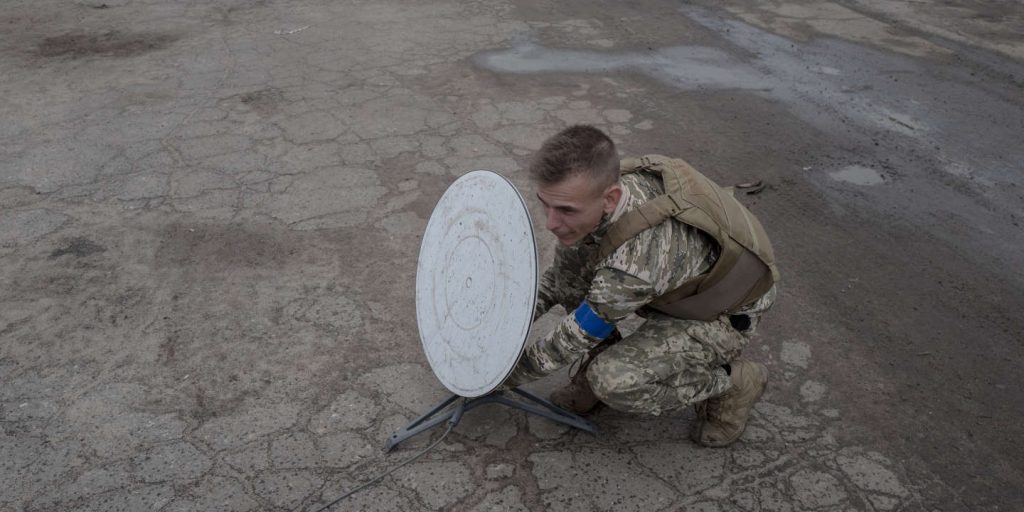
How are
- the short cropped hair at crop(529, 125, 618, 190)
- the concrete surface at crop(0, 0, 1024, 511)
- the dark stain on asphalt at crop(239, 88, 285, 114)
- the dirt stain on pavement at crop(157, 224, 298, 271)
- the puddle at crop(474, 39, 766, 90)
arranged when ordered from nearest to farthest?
the short cropped hair at crop(529, 125, 618, 190)
the concrete surface at crop(0, 0, 1024, 511)
the dirt stain on pavement at crop(157, 224, 298, 271)
the dark stain on asphalt at crop(239, 88, 285, 114)
the puddle at crop(474, 39, 766, 90)

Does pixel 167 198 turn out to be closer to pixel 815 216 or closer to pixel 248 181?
pixel 248 181

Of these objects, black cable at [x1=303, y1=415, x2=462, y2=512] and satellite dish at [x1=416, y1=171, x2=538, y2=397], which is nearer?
satellite dish at [x1=416, y1=171, x2=538, y2=397]

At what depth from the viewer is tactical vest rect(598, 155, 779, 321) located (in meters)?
2.22

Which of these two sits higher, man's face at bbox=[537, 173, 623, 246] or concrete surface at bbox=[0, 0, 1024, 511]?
man's face at bbox=[537, 173, 623, 246]

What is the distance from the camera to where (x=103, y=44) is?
6254 millimetres

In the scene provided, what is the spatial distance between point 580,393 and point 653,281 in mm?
628

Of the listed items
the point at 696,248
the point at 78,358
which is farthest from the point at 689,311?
the point at 78,358

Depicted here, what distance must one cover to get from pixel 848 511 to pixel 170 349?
2374mm

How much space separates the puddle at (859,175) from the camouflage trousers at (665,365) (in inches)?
88.4

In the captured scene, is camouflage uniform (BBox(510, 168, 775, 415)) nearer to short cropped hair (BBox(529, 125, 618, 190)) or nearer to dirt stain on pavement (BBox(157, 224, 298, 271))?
short cropped hair (BBox(529, 125, 618, 190))

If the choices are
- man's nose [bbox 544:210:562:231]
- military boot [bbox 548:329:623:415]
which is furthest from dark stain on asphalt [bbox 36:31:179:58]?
man's nose [bbox 544:210:562:231]

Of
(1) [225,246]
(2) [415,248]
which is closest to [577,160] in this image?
(2) [415,248]

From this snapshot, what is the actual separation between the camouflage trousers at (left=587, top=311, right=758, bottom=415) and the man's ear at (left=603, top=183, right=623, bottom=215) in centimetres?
44

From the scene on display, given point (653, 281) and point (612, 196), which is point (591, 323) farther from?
point (612, 196)
